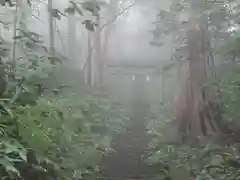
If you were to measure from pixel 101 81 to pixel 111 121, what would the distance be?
6.81 m

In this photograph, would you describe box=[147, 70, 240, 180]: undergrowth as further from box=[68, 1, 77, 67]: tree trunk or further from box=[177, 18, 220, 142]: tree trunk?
box=[68, 1, 77, 67]: tree trunk

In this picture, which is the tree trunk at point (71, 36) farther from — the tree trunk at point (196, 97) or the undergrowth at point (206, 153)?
the tree trunk at point (196, 97)

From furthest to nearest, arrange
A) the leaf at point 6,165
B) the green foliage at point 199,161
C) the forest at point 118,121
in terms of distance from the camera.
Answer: the green foliage at point 199,161 < the forest at point 118,121 < the leaf at point 6,165

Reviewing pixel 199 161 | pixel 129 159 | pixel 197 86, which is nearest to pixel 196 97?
pixel 197 86

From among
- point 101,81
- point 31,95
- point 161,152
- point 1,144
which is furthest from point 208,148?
point 101,81

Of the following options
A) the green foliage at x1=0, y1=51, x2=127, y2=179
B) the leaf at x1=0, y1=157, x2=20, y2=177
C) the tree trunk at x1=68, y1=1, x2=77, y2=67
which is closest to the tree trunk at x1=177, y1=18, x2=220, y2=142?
the green foliage at x1=0, y1=51, x2=127, y2=179

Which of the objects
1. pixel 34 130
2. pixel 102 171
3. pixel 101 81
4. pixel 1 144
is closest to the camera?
pixel 1 144

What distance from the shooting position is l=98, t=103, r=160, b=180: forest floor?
7.18m

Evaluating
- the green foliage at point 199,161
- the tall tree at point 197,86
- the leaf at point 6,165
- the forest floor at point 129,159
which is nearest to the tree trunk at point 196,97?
the tall tree at point 197,86

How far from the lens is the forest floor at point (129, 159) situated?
23.6ft

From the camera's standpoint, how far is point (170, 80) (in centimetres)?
2014

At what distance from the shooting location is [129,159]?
8.44 m

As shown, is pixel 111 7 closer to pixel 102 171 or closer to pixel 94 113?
pixel 94 113

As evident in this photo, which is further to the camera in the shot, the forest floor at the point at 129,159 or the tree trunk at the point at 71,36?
the tree trunk at the point at 71,36
